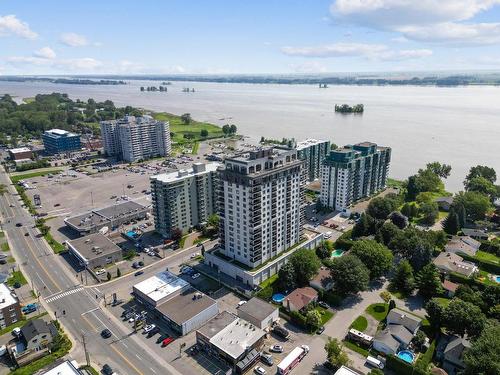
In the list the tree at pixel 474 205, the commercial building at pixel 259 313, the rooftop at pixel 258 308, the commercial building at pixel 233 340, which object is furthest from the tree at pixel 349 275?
the tree at pixel 474 205

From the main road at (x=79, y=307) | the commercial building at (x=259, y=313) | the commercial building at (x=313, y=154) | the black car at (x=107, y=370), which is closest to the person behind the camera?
the black car at (x=107, y=370)

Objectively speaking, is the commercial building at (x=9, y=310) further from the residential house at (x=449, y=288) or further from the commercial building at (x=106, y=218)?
the residential house at (x=449, y=288)

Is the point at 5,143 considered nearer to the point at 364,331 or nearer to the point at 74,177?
the point at 74,177

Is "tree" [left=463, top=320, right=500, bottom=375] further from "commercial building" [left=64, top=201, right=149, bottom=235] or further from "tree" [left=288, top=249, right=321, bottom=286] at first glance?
"commercial building" [left=64, top=201, right=149, bottom=235]

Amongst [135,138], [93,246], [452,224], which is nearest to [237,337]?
[93,246]

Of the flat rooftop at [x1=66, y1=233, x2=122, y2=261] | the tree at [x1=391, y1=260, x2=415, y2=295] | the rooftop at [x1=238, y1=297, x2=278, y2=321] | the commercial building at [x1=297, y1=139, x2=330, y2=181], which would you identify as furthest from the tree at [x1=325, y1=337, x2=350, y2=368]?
the commercial building at [x1=297, y1=139, x2=330, y2=181]

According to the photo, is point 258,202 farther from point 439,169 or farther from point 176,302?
point 439,169
